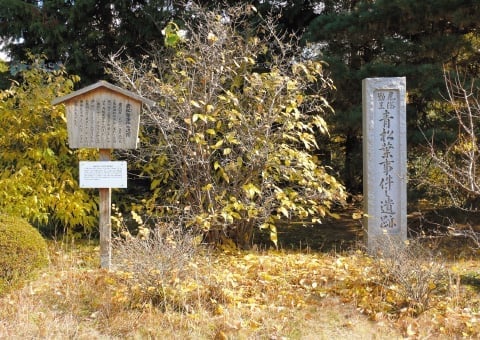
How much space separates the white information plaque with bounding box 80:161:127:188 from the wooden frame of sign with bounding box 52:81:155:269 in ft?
0.65

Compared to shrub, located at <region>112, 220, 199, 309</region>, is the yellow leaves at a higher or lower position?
higher

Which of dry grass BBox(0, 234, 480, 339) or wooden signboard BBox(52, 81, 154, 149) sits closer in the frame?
dry grass BBox(0, 234, 480, 339)

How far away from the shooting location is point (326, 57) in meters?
6.87

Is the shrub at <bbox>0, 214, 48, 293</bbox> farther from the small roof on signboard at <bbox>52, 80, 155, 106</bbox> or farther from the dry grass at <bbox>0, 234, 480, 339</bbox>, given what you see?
the small roof on signboard at <bbox>52, 80, 155, 106</bbox>

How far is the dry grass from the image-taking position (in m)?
3.88

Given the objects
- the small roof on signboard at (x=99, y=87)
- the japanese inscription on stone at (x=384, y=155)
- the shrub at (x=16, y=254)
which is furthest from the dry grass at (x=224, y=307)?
the small roof on signboard at (x=99, y=87)

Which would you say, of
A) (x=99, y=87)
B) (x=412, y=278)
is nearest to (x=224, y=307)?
A: (x=412, y=278)

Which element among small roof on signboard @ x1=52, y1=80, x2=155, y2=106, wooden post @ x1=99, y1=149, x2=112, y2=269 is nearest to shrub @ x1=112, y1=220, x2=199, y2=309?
wooden post @ x1=99, y1=149, x2=112, y2=269

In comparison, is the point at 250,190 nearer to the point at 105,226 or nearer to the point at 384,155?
the point at 105,226

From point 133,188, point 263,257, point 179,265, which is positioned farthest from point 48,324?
point 133,188

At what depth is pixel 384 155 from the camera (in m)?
6.16

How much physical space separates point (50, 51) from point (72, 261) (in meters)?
4.26

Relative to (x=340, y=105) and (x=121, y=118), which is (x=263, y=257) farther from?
(x=340, y=105)

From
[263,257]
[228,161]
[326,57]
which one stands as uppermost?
[326,57]
